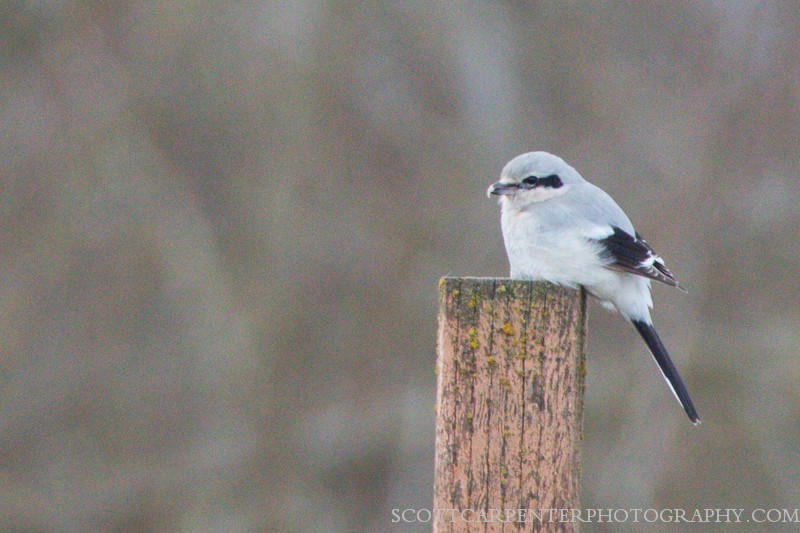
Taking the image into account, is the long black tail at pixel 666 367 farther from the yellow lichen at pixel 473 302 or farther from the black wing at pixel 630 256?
the yellow lichen at pixel 473 302

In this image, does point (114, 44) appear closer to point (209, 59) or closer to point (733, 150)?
point (209, 59)

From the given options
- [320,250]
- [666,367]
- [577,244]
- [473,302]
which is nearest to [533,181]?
[577,244]

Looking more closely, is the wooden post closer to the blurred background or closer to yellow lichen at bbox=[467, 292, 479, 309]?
yellow lichen at bbox=[467, 292, 479, 309]

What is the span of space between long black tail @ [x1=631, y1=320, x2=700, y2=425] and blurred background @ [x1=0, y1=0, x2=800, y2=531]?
3.50 metres

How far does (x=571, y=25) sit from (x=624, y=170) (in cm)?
114

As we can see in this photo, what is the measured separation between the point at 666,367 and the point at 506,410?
1.42 m

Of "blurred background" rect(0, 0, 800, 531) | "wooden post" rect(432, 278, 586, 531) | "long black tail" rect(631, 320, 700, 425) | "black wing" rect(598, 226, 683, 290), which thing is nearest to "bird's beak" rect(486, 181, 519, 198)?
"black wing" rect(598, 226, 683, 290)

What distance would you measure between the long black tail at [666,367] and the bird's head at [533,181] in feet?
1.81

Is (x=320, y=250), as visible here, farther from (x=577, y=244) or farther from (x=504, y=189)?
(x=577, y=244)

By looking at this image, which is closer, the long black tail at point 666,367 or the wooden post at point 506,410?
the wooden post at point 506,410

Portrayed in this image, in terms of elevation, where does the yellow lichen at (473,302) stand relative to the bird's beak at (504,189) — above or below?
below

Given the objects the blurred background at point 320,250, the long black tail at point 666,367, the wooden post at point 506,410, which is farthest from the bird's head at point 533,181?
the blurred background at point 320,250

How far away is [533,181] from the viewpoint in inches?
146

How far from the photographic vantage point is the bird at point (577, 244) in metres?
3.47
